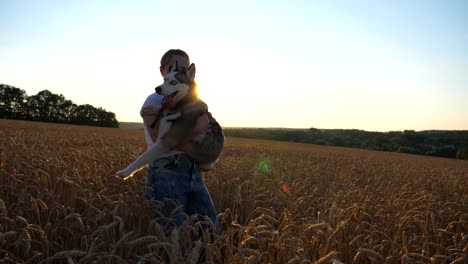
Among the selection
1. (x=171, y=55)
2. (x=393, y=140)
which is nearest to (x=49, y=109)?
(x=393, y=140)

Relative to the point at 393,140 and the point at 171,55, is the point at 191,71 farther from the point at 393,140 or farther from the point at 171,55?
the point at 393,140

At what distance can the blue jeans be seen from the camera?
134 inches

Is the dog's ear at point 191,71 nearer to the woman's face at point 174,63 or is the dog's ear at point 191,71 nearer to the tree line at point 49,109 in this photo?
the woman's face at point 174,63

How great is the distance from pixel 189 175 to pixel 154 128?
1.84ft

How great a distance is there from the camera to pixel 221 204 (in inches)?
198

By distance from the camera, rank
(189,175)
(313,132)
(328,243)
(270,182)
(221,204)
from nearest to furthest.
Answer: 1. (328,243)
2. (189,175)
3. (221,204)
4. (270,182)
5. (313,132)

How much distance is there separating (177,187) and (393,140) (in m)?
76.0

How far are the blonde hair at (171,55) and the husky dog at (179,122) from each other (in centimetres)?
36

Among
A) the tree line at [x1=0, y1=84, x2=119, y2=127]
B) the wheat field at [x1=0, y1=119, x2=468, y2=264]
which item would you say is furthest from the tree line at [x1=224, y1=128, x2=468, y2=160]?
the wheat field at [x1=0, y1=119, x2=468, y2=264]

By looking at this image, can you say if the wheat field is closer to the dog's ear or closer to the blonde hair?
the dog's ear

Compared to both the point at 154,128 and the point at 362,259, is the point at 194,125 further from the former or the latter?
the point at 362,259

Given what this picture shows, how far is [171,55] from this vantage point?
3.78m

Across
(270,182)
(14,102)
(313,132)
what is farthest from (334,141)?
(270,182)

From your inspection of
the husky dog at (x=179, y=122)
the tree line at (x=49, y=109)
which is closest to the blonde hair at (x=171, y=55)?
the husky dog at (x=179, y=122)
